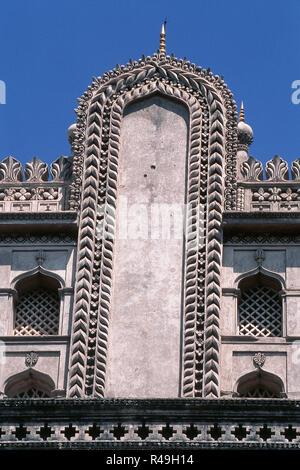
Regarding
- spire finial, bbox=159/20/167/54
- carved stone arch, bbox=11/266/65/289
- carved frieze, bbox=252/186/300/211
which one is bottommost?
carved stone arch, bbox=11/266/65/289

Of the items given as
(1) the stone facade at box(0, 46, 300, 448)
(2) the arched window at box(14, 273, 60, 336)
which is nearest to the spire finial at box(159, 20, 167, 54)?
(1) the stone facade at box(0, 46, 300, 448)

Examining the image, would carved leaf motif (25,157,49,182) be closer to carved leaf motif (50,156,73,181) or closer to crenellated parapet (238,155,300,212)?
carved leaf motif (50,156,73,181)

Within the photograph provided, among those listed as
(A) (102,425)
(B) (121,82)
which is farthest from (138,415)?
(B) (121,82)

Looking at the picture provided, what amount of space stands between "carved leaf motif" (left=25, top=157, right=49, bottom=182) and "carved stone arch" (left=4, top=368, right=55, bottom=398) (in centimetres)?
306

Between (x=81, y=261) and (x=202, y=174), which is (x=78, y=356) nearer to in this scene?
(x=81, y=261)

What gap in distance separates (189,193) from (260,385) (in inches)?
116

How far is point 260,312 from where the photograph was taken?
27.2 m

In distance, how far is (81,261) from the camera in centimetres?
2719

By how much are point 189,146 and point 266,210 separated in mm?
1472

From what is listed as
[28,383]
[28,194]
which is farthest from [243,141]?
[28,383]

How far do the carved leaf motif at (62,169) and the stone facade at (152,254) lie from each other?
0.07ft

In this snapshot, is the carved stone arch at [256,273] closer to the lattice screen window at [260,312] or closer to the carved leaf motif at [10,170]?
the lattice screen window at [260,312]

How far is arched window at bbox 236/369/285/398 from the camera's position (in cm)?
2633
